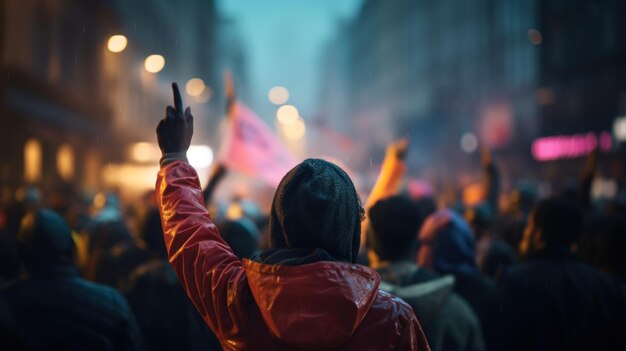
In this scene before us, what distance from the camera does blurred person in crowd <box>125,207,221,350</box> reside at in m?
4.45

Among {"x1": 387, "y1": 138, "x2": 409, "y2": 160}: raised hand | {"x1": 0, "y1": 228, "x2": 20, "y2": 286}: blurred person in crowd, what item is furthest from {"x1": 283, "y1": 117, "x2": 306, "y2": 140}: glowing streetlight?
{"x1": 0, "y1": 228, "x2": 20, "y2": 286}: blurred person in crowd

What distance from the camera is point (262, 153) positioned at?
28.0ft

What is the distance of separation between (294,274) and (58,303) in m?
1.97

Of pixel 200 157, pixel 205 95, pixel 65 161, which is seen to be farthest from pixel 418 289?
pixel 205 95

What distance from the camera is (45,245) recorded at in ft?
12.3

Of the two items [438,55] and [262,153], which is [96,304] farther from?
[438,55]

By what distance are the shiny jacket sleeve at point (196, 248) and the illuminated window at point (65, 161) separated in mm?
21785

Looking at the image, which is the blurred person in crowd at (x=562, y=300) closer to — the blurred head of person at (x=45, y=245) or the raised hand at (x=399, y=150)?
the raised hand at (x=399, y=150)

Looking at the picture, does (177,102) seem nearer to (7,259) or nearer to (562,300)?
(562,300)

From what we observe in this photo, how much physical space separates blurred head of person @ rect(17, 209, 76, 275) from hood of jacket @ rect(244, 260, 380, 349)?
1987 mm

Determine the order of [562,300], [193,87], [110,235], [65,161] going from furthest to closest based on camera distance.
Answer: [193,87] < [65,161] < [110,235] < [562,300]

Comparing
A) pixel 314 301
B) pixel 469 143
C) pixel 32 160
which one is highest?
pixel 314 301

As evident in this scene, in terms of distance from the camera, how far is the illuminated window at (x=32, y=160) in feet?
64.1

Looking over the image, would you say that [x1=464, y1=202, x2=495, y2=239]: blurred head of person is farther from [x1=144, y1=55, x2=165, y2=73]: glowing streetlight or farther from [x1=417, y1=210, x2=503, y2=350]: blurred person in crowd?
[x1=144, y1=55, x2=165, y2=73]: glowing streetlight
